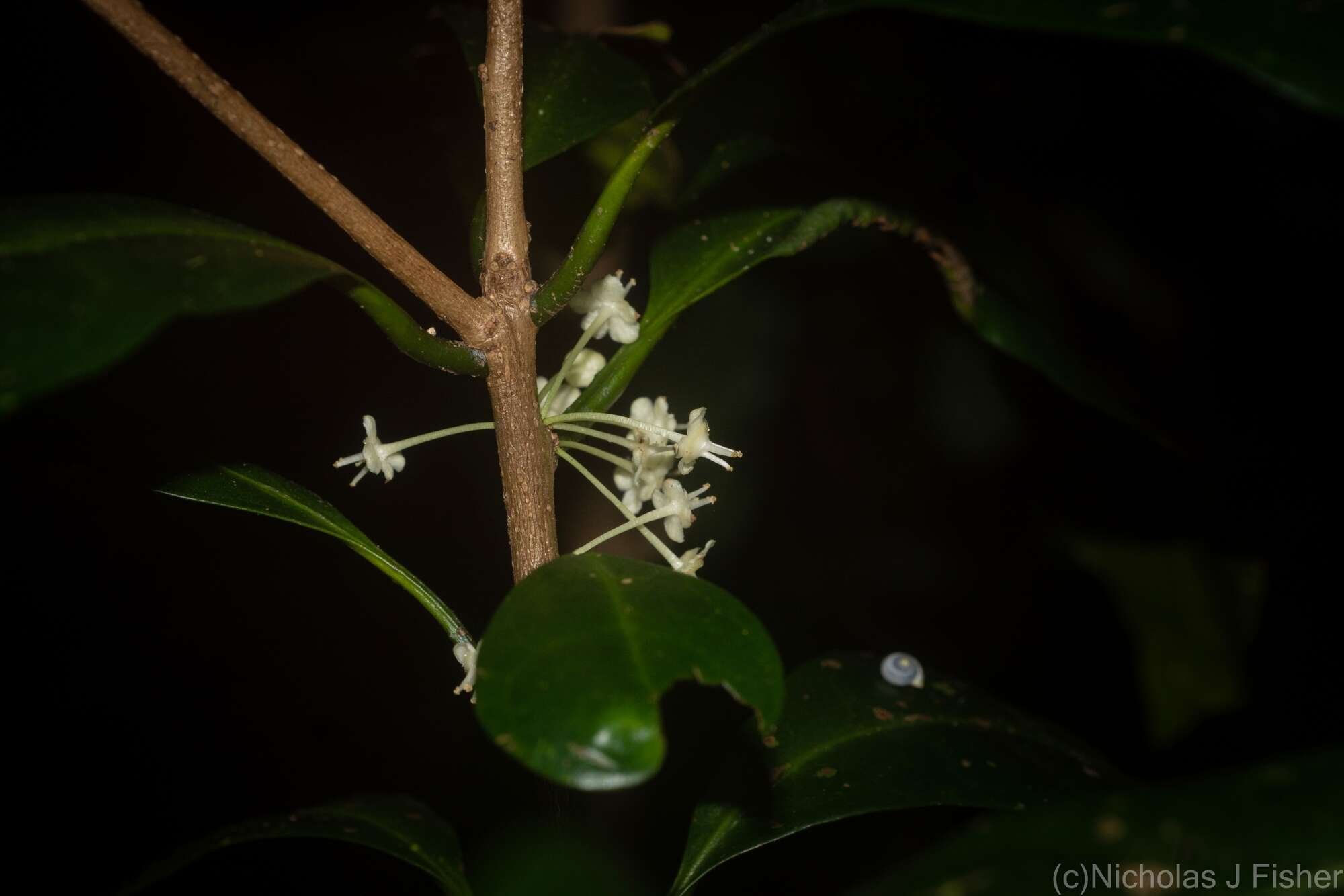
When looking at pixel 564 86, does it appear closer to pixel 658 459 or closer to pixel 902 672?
pixel 658 459

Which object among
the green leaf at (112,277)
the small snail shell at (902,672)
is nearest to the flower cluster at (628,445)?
the green leaf at (112,277)

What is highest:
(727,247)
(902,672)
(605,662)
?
(727,247)

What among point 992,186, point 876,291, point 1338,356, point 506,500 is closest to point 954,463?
point 876,291

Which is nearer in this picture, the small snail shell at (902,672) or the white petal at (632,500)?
the white petal at (632,500)

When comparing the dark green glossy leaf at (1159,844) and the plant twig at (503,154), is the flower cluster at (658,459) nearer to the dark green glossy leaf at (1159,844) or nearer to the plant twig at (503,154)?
the plant twig at (503,154)

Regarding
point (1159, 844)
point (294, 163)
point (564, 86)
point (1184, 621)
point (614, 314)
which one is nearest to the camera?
point (1159, 844)

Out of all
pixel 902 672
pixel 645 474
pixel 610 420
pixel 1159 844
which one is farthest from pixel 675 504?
pixel 1159 844

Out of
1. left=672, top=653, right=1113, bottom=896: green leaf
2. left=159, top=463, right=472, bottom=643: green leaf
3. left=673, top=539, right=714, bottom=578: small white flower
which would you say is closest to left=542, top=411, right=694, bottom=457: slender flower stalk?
left=673, top=539, right=714, bottom=578: small white flower
